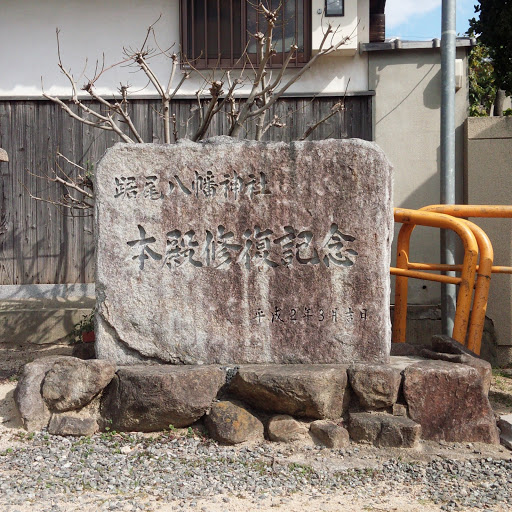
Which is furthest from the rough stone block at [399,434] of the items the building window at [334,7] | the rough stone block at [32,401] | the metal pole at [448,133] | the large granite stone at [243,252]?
the building window at [334,7]

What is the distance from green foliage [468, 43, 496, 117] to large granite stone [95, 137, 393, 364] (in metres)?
7.38

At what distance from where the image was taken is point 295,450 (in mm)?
3842

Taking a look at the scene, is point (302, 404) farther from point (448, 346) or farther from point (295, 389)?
point (448, 346)

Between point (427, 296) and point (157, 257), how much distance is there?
3438 mm

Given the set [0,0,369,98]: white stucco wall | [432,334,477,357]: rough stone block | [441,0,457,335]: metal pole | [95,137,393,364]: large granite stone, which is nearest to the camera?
[95,137,393,364]: large granite stone

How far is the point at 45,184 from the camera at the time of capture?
6.72 metres

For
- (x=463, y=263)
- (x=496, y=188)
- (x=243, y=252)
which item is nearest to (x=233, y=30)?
(x=496, y=188)

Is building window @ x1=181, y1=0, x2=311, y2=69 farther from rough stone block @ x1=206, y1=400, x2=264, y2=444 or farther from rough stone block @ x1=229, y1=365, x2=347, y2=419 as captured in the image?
rough stone block @ x1=206, y1=400, x2=264, y2=444

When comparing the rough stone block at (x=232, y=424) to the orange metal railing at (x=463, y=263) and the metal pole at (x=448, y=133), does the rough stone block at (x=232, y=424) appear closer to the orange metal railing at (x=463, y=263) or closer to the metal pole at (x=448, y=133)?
the orange metal railing at (x=463, y=263)

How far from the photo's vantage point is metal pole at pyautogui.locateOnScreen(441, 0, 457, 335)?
19.0 feet

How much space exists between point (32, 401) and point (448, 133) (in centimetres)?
433

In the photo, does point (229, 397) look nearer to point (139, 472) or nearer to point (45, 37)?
point (139, 472)

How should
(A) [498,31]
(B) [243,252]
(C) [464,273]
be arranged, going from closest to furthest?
(B) [243,252] < (C) [464,273] < (A) [498,31]

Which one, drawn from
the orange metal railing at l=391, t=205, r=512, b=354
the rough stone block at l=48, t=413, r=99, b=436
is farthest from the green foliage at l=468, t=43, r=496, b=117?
the rough stone block at l=48, t=413, r=99, b=436
